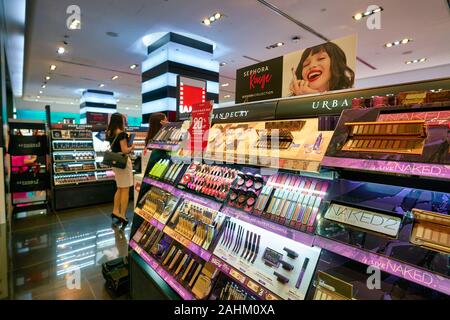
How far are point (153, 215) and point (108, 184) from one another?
3.96m

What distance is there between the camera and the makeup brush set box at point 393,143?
0.74 m

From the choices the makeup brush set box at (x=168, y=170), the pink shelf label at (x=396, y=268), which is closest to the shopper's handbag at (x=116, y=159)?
the makeup brush set box at (x=168, y=170)

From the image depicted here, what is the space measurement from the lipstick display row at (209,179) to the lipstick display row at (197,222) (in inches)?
4.7

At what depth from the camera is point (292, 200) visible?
1.19 meters

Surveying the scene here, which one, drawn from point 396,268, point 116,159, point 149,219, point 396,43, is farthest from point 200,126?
point 396,43

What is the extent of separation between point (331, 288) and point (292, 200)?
0.38 meters

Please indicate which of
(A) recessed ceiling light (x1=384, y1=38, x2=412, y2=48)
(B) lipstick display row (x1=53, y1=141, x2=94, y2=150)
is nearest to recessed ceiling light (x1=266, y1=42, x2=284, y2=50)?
(A) recessed ceiling light (x1=384, y1=38, x2=412, y2=48)

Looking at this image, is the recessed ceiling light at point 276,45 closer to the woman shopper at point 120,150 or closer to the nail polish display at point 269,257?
the woman shopper at point 120,150

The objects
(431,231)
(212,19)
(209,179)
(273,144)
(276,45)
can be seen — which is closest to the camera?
(431,231)

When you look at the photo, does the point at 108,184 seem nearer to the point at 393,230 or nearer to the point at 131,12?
the point at 131,12

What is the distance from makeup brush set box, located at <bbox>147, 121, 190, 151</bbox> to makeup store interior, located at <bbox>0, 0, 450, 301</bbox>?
2cm

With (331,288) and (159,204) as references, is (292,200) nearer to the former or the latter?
(331,288)

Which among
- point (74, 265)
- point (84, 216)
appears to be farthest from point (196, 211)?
point (84, 216)

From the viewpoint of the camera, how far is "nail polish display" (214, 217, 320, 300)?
41.6 inches
